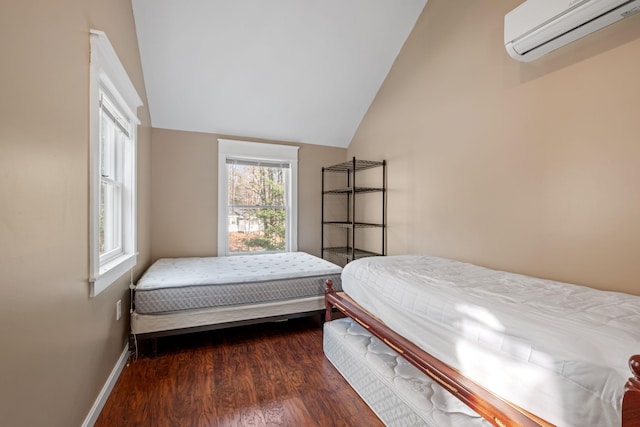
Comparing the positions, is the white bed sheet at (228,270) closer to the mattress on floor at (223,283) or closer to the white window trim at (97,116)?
the mattress on floor at (223,283)

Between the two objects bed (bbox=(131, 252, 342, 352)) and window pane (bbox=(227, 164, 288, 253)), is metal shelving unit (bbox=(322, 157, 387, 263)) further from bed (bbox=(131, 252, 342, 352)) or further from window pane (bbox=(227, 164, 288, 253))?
bed (bbox=(131, 252, 342, 352))

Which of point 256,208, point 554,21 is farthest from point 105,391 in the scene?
point 554,21

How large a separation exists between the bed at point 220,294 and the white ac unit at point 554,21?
2.30 m

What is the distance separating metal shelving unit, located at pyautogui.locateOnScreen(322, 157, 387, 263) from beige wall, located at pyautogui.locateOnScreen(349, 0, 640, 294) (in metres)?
0.25

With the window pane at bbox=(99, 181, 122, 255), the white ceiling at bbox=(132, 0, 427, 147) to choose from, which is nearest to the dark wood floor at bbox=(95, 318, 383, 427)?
the window pane at bbox=(99, 181, 122, 255)

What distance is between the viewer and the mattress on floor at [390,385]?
135cm

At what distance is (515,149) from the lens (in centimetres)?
215

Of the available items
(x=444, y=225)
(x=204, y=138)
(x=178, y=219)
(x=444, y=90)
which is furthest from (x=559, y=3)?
(x=178, y=219)

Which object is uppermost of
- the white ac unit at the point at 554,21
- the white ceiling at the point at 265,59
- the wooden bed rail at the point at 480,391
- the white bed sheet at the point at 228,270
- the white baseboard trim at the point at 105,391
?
the white ceiling at the point at 265,59

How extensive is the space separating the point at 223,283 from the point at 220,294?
93 mm

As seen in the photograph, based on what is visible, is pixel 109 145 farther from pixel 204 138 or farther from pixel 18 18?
pixel 204 138

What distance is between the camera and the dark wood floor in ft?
5.54

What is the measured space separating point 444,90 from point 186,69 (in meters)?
2.50

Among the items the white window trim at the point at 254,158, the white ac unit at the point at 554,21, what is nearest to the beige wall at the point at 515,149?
the white ac unit at the point at 554,21
